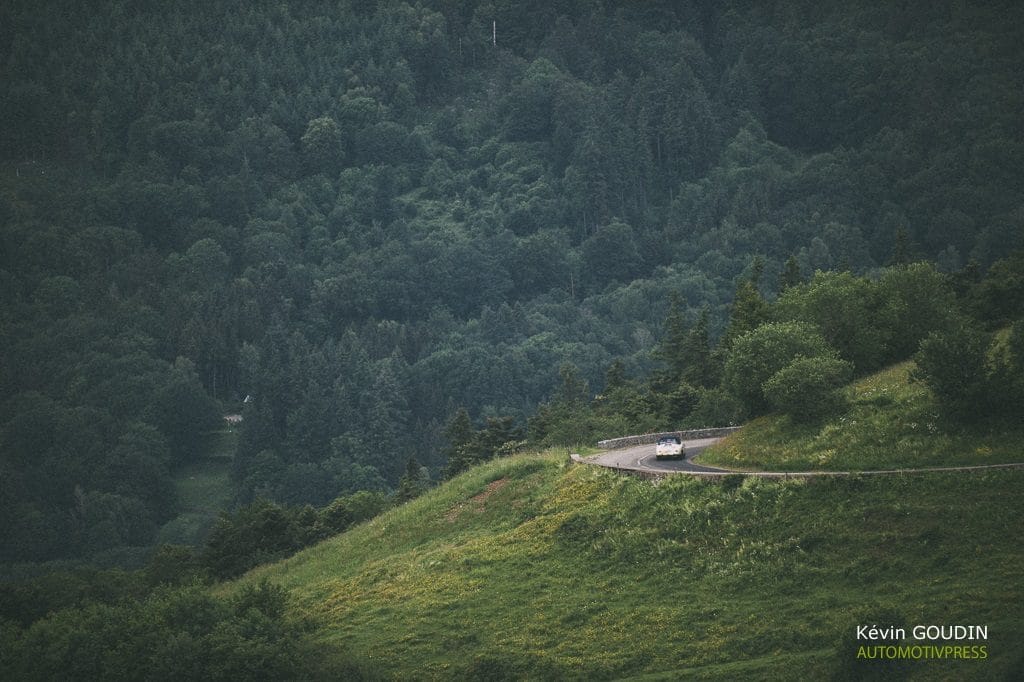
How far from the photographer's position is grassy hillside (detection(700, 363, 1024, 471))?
2281 inches

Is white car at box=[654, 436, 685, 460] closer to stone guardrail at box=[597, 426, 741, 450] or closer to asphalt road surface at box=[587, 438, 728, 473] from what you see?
asphalt road surface at box=[587, 438, 728, 473]

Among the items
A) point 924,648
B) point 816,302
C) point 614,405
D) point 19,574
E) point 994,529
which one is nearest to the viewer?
point 924,648

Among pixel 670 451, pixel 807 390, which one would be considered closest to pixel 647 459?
pixel 670 451

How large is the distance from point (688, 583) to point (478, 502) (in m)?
21.2

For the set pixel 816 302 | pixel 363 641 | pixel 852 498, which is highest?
pixel 816 302

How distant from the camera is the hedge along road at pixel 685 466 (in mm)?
57728

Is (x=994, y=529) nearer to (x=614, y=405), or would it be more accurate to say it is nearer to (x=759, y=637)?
(x=759, y=637)

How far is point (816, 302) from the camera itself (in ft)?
263

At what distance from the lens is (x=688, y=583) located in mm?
58688

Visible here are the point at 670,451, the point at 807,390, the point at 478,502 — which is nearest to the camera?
the point at 807,390

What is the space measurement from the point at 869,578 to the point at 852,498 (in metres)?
4.91

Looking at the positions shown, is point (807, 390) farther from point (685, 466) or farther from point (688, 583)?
point (688, 583)

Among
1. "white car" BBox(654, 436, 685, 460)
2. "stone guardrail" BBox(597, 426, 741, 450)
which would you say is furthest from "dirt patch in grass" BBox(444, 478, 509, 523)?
"white car" BBox(654, 436, 685, 460)

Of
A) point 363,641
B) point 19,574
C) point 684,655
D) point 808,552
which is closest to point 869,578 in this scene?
point 808,552
